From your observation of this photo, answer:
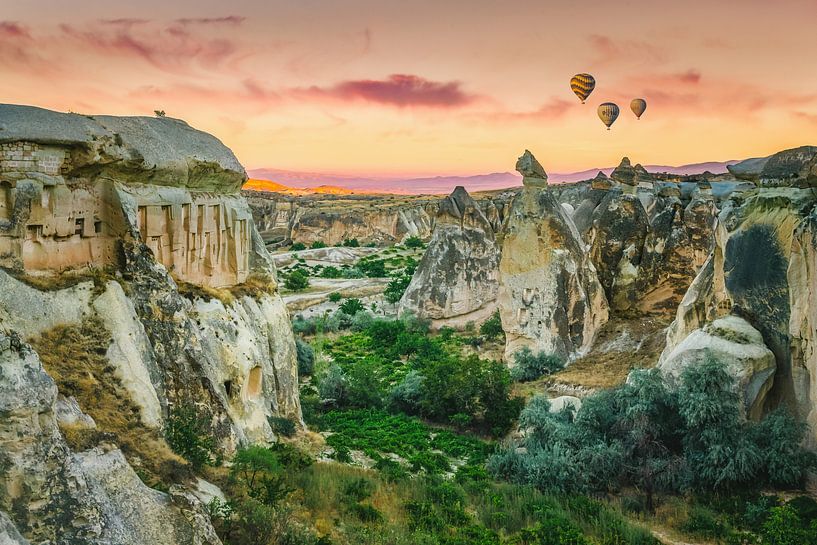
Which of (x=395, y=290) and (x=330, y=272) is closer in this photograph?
(x=395, y=290)

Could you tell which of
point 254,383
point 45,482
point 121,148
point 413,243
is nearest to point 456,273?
point 254,383

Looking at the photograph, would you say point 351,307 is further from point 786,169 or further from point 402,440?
point 786,169

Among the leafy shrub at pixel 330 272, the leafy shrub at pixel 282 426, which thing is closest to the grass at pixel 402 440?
the leafy shrub at pixel 282 426

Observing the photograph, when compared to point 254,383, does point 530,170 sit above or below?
above

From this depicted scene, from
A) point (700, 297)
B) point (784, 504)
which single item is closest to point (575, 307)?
point (700, 297)

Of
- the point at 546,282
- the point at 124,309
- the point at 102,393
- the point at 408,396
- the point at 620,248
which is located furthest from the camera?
Answer: the point at 620,248

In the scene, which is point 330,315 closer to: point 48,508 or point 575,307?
point 575,307
